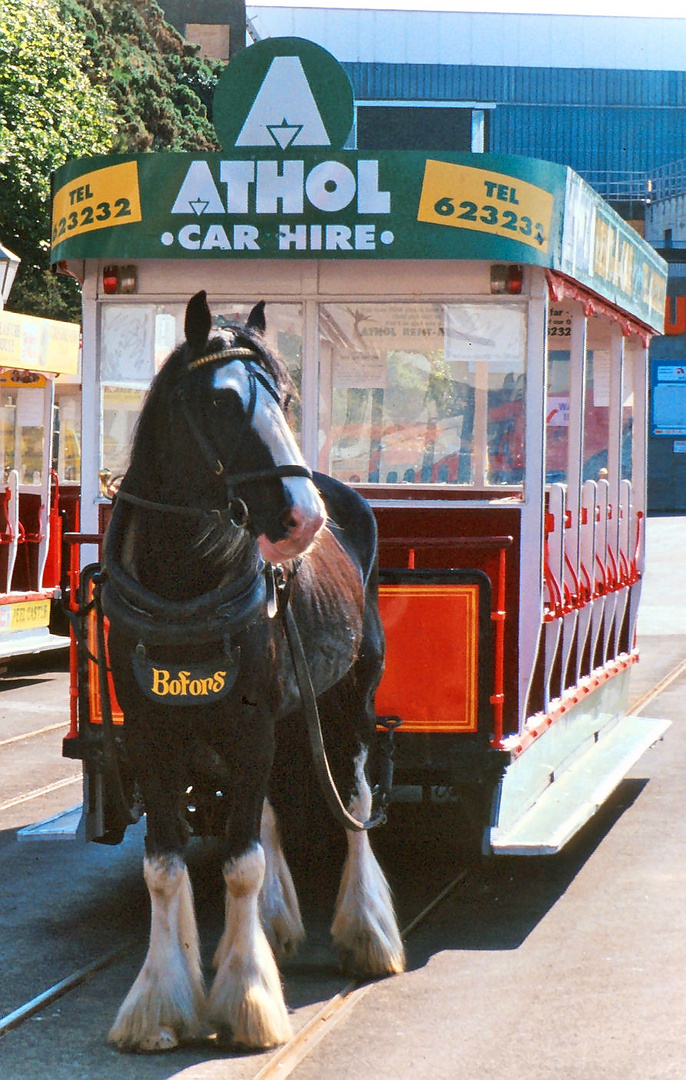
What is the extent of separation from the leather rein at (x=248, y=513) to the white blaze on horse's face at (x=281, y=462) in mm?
22

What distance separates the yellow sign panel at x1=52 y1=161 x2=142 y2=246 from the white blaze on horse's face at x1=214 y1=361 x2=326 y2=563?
6.43 feet

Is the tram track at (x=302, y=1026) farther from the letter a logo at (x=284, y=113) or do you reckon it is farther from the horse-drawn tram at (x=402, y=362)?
the letter a logo at (x=284, y=113)

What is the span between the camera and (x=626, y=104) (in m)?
69.2

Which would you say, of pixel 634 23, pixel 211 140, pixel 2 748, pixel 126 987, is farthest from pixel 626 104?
pixel 126 987

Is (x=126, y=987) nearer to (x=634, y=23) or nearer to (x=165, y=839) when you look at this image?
(x=165, y=839)

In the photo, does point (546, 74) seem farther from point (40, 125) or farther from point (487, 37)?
point (40, 125)

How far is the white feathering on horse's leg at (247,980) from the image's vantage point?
449 cm

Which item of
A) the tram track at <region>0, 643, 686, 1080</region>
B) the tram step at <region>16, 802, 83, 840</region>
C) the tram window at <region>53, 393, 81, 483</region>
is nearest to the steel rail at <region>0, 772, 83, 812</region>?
the tram step at <region>16, 802, 83, 840</region>

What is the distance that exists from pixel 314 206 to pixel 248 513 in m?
2.20

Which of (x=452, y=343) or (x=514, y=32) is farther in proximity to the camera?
(x=514, y=32)

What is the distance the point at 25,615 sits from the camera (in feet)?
46.4

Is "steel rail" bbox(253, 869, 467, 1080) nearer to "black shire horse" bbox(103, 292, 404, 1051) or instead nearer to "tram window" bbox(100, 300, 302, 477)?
"black shire horse" bbox(103, 292, 404, 1051)

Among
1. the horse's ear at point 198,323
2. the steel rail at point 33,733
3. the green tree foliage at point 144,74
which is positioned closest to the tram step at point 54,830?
the horse's ear at point 198,323

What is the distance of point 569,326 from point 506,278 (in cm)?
161
